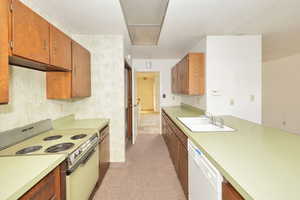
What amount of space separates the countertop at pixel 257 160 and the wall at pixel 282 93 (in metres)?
3.51

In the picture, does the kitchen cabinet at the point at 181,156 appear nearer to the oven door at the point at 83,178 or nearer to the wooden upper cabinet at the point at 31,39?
the oven door at the point at 83,178

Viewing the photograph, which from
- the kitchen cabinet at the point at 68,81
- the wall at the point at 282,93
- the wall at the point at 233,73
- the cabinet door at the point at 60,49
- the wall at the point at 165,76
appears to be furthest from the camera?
the wall at the point at 165,76

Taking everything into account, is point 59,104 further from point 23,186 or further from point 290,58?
point 290,58

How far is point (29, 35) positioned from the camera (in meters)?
1.21

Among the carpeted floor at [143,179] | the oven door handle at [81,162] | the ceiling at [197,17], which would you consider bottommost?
the carpeted floor at [143,179]

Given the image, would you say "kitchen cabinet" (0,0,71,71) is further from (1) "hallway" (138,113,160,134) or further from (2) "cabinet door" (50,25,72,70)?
(1) "hallway" (138,113,160,134)

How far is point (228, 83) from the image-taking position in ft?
9.05

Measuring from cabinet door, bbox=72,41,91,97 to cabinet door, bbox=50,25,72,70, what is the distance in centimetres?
14

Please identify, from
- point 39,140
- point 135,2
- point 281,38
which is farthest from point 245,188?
point 281,38

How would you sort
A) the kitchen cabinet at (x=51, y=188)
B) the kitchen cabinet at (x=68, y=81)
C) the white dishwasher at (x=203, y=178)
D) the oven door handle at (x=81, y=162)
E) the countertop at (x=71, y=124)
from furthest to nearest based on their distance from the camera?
the countertop at (x=71, y=124) → the kitchen cabinet at (x=68, y=81) → the oven door handle at (x=81, y=162) → the white dishwasher at (x=203, y=178) → the kitchen cabinet at (x=51, y=188)

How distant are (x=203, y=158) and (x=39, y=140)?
164 centimetres

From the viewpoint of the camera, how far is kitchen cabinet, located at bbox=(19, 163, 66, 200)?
0.90 meters

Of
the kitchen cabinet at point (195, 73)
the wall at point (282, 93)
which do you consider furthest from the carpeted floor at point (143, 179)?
the wall at point (282, 93)

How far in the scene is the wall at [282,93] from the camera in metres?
4.04
